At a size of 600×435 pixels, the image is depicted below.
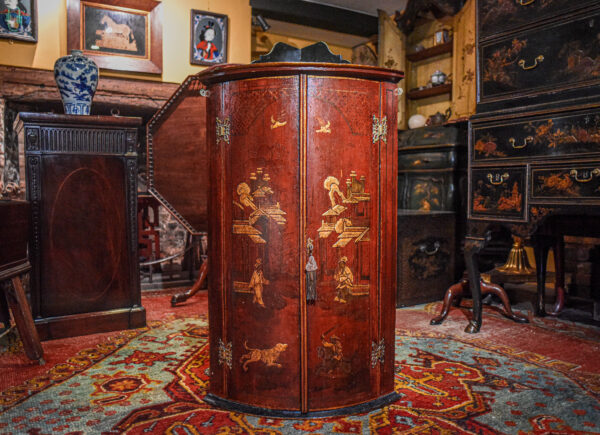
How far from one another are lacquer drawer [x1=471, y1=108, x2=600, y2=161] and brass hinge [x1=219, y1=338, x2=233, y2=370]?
6.18 feet

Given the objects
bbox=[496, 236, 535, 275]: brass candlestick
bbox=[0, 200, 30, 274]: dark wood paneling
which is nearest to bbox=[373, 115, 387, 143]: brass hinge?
bbox=[0, 200, 30, 274]: dark wood paneling

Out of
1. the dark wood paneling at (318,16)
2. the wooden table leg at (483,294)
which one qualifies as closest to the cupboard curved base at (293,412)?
the wooden table leg at (483,294)

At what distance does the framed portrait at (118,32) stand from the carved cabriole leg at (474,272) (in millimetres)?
3902

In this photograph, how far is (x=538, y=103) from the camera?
251 cm

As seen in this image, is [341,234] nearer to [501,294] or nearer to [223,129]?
[223,129]

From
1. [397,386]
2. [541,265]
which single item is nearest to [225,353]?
[397,386]

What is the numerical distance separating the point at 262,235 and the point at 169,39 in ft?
14.0

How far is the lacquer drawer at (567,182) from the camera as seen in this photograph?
2309 millimetres

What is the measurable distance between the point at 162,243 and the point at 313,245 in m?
4.88

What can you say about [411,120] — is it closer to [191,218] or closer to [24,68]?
[191,218]

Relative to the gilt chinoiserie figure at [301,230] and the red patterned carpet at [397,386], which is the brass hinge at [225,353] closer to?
the gilt chinoiserie figure at [301,230]

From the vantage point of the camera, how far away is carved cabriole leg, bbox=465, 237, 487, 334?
285cm

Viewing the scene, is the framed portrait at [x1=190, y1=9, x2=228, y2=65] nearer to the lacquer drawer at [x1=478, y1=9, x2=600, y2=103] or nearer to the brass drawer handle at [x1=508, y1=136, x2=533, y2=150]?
the lacquer drawer at [x1=478, y1=9, x2=600, y2=103]

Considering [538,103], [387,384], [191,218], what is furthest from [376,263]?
[191,218]
